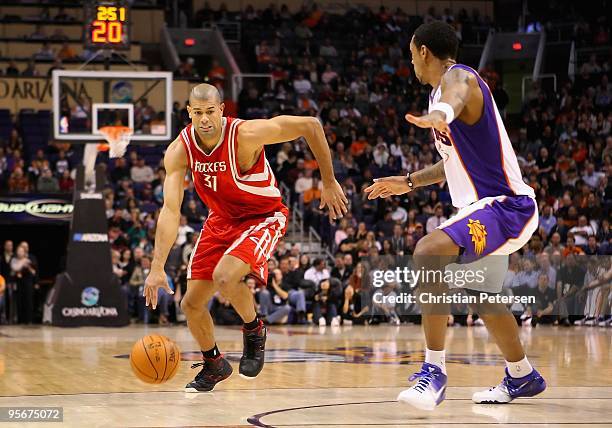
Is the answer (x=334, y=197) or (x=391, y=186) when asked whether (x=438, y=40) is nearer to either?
(x=391, y=186)

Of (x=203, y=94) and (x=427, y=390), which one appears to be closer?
(x=427, y=390)

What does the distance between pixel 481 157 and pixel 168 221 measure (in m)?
1.99

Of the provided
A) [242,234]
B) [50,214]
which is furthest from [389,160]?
[242,234]

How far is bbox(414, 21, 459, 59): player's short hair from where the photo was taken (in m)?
6.50

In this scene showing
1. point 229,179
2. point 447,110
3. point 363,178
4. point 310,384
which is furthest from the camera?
point 363,178

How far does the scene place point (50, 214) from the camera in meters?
17.9

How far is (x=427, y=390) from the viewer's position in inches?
248

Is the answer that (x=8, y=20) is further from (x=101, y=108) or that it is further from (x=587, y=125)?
(x=587, y=125)

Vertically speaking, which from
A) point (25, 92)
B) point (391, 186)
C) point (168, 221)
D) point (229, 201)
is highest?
point (25, 92)

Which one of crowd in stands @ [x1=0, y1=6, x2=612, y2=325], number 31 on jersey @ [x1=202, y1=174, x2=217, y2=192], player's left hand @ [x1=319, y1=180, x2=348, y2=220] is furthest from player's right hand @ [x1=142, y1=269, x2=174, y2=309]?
crowd in stands @ [x1=0, y1=6, x2=612, y2=325]

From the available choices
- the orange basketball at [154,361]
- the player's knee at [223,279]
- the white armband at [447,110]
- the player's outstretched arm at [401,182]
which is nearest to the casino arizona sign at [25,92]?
the orange basketball at [154,361]

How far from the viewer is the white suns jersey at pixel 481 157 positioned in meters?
6.43

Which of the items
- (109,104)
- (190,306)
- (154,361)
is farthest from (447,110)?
(109,104)

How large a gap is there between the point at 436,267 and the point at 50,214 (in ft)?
41.5
